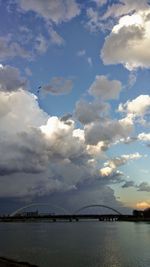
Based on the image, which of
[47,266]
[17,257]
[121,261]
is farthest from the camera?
[17,257]

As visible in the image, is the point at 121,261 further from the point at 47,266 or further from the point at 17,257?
the point at 17,257

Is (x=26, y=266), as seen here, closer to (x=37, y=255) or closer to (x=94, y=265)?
(x=94, y=265)

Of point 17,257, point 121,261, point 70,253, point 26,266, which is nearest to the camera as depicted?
point 26,266

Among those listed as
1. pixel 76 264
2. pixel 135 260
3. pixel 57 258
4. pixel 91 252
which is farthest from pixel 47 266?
pixel 91 252

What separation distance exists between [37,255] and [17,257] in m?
4.54

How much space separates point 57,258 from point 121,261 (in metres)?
11.8

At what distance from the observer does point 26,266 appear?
5828 cm

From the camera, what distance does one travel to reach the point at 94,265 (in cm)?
6756

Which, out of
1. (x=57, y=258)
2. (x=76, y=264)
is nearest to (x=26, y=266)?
(x=76, y=264)

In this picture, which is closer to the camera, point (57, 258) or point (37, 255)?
point (57, 258)

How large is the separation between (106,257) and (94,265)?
13016 millimetres

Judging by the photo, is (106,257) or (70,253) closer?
(106,257)

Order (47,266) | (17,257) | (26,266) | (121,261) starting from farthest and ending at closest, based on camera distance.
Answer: (17,257)
(121,261)
(47,266)
(26,266)

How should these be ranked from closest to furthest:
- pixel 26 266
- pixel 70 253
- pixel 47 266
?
pixel 26 266, pixel 47 266, pixel 70 253
